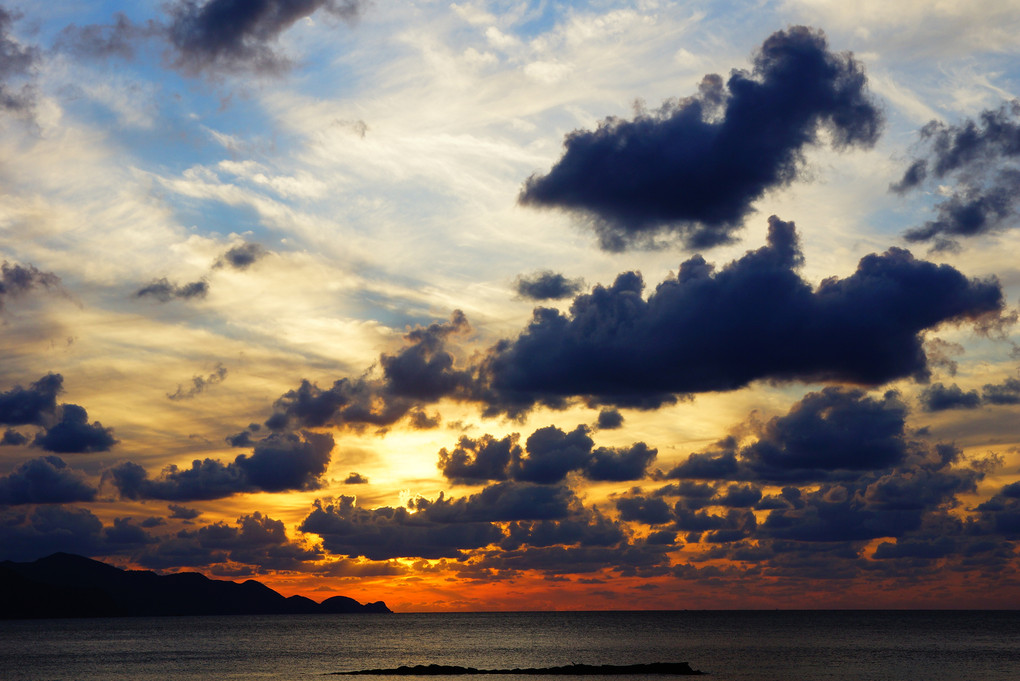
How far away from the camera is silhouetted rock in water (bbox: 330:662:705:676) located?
153 m

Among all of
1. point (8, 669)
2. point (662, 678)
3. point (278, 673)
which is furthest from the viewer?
point (8, 669)

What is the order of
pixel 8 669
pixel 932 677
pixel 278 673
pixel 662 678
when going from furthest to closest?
pixel 8 669, pixel 278 673, pixel 932 677, pixel 662 678

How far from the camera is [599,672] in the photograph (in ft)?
514

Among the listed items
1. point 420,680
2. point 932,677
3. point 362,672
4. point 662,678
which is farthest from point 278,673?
point 932,677

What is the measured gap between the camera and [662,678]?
5591 inches

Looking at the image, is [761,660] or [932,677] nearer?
[932,677]

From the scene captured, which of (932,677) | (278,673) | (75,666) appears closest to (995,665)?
(932,677)

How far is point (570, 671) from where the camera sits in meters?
160

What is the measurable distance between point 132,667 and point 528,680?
3610 inches

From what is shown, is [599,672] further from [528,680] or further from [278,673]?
[278,673]

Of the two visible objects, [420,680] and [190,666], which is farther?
[190,666]

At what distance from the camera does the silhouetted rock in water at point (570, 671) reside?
502 ft

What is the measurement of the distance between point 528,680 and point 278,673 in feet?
165

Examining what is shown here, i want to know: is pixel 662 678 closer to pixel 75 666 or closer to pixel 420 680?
pixel 420 680
